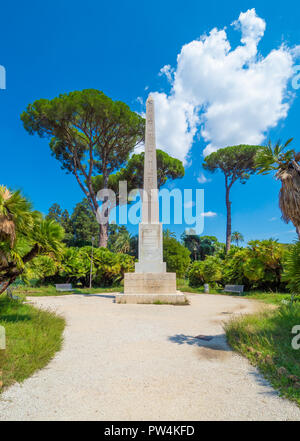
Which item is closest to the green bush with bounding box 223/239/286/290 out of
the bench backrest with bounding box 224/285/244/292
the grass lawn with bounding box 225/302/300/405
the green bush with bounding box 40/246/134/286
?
the bench backrest with bounding box 224/285/244/292

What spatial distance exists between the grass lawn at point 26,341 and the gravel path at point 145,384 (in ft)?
0.54

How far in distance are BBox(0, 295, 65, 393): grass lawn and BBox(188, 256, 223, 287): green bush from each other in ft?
39.6

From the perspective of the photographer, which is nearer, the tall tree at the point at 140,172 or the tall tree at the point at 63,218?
the tall tree at the point at 140,172

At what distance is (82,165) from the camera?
2286 centimetres

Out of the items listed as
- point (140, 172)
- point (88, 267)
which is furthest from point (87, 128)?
point (88, 267)

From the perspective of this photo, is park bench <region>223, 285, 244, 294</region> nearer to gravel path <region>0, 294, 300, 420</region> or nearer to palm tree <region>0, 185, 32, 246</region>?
gravel path <region>0, 294, 300, 420</region>

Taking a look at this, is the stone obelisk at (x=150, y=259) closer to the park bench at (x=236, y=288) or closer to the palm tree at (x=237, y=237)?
the park bench at (x=236, y=288)

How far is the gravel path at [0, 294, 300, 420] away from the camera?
239 cm

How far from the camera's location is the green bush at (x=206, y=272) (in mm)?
16062

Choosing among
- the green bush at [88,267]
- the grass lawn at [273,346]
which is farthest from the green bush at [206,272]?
the grass lawn at [273,346]

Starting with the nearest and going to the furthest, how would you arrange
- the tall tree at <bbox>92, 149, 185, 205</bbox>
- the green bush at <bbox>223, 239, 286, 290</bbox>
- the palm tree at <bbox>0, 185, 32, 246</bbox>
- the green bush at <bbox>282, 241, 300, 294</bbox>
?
the palm tree at <bbox>0, 185, 32, 246</bbox>
the green bush at <bbox>282, 241, 300, 294</bbox>
the green bush at <bbox>223, 239, 286, 290</bbox>
the tall tree at <bbox>92, 149, 185, 205</bbox>
